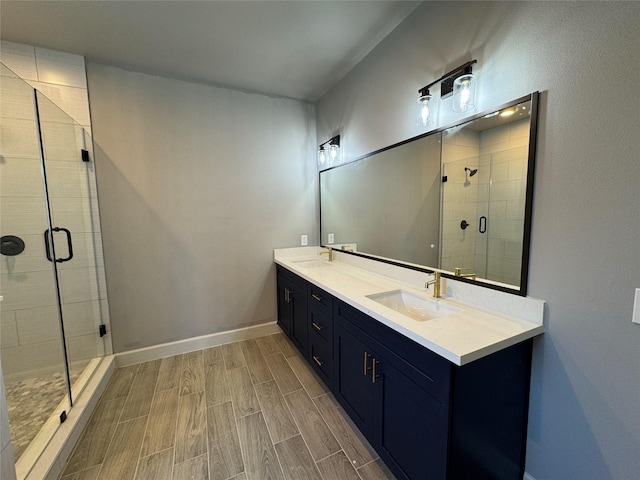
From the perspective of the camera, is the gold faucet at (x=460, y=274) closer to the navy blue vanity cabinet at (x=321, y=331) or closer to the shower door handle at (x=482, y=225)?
the shower door handle at (x=482, y=225)

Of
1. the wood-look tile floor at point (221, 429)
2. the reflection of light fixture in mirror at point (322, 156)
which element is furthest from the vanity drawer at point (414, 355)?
the reflection of light fixture in mirror at point (322, 156)

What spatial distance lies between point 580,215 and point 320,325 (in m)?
1.55

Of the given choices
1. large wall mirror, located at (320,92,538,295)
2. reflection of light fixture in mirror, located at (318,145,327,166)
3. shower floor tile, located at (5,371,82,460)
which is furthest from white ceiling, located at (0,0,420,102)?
shower floor tile, located at (5,371,82,460)

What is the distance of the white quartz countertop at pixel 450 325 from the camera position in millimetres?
981

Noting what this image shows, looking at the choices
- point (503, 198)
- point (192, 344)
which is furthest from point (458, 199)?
point (192, 344)

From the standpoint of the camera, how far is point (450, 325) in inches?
45.9

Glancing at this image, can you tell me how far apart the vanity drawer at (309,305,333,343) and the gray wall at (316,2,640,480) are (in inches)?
43.2

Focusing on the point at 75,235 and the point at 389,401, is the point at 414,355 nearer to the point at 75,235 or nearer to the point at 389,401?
the point at 389,401

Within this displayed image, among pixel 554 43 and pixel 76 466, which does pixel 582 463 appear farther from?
pixel 76 466

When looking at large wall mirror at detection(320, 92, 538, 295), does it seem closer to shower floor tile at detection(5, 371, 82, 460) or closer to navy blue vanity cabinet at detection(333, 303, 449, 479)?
navy blue vanity cabinet at detection(333, 303, 449, 479)

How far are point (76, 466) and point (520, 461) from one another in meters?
2.30

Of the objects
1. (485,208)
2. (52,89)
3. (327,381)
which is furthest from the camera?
(52,89)

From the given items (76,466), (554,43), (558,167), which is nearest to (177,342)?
(76,466)

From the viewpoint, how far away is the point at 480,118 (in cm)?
133
